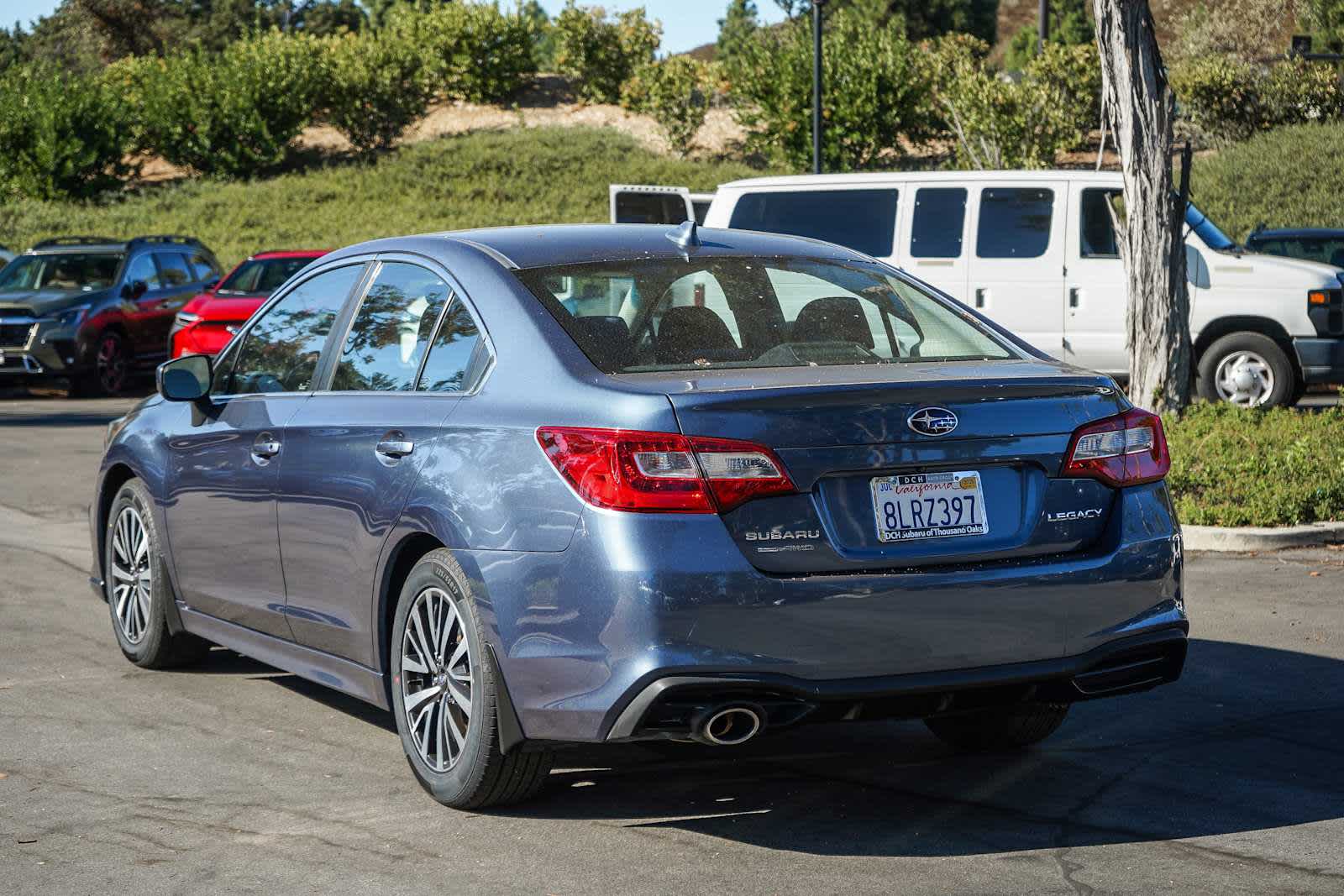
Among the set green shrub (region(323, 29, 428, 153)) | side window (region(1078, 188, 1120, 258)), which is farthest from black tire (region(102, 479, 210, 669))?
green shrub (region(323, 29, 428, 153))

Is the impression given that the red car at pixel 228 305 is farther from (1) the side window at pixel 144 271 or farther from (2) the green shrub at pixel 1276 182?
(2) the green shrub at pixel 1276 182

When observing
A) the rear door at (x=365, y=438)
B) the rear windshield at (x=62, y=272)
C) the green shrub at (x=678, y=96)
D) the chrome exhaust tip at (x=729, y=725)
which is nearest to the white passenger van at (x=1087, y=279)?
the rear door at (x=365, y=438)

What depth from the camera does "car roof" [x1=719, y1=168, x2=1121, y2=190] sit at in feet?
52.6

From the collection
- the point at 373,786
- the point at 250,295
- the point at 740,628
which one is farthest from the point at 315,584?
the point at 250,295

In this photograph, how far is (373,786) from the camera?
5.43m

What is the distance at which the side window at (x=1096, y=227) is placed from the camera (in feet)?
52.6

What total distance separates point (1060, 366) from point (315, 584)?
7.98 feet

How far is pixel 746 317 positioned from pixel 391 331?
117cm

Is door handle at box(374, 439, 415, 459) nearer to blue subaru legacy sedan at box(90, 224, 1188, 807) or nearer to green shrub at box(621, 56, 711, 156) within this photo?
blue subaru legacy sedan at box(90, 224, 1188, 807)

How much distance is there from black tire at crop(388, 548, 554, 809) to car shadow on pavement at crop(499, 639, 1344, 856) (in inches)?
5.4

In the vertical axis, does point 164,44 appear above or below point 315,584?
above

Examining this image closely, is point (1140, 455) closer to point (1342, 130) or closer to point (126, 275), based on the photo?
point (126, 275)

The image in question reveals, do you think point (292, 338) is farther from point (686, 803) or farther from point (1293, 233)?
point (1293, 233)

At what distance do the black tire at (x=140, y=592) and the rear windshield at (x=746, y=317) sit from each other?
253cm
